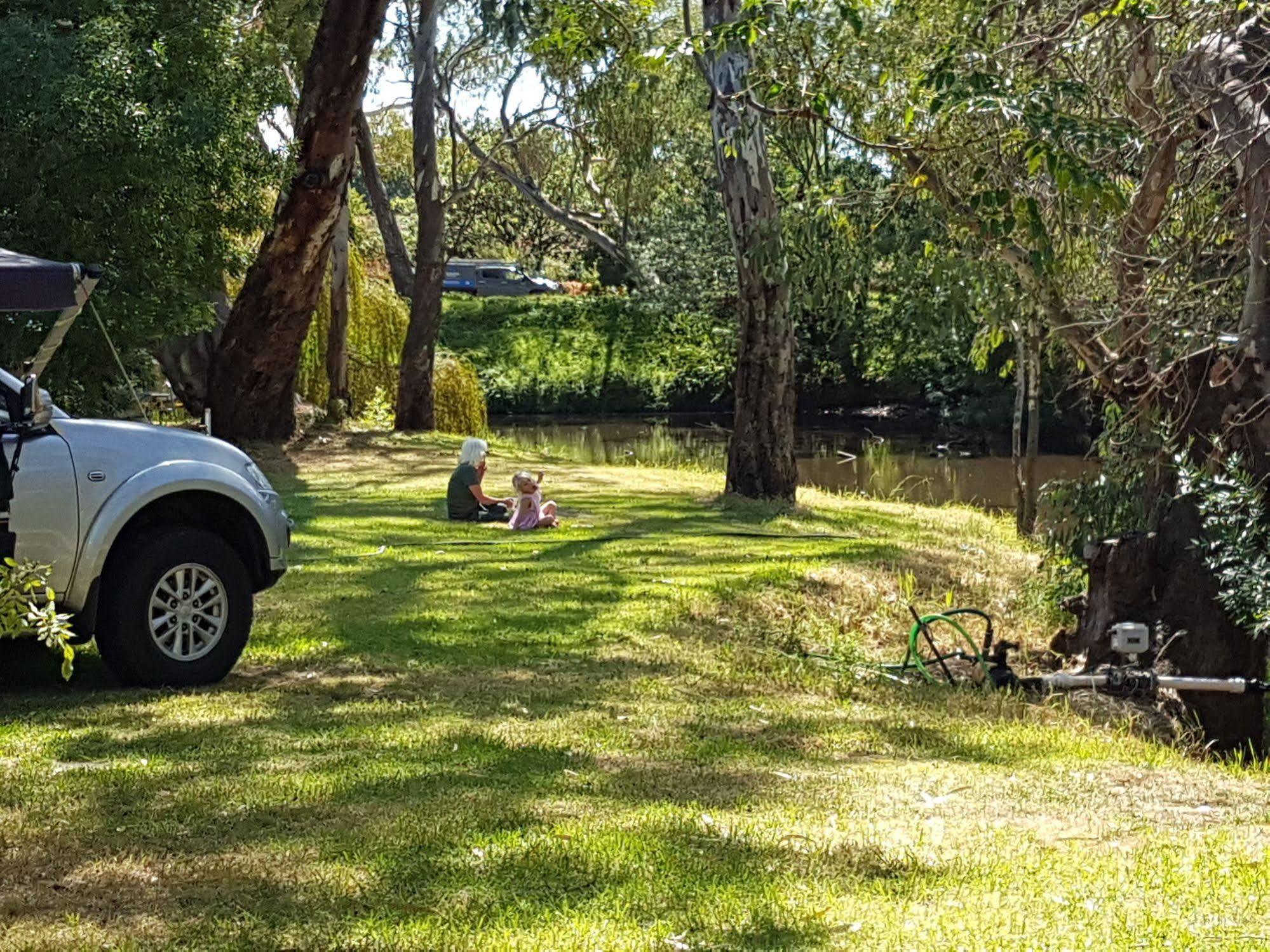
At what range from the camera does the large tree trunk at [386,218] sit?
2908 cm

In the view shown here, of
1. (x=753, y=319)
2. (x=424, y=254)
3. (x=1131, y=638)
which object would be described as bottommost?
(x=1131, y=638)

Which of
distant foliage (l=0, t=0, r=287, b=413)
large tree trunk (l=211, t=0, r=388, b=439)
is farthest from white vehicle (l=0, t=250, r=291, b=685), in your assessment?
large tree trunk (l=211, t=0, r=388, b=439)

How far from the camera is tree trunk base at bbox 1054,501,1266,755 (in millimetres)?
10219

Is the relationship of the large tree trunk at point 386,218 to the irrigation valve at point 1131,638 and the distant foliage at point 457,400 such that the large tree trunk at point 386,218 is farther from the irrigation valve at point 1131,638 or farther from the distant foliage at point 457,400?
the irrigation valve at point 1131,638

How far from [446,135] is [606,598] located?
128 feet

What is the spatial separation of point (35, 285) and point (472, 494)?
27.8 feet

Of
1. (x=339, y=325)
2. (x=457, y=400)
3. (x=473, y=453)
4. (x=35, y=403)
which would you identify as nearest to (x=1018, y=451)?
(x=457, y=400)

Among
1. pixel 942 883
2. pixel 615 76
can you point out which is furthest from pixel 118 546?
pixel 615 76

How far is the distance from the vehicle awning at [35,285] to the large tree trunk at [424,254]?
20.3m

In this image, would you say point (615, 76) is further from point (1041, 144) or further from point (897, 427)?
point (897, 427)

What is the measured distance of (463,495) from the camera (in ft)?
50.2

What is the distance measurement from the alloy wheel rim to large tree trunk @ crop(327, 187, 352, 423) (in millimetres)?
19964

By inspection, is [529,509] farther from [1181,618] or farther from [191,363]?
[191,363]

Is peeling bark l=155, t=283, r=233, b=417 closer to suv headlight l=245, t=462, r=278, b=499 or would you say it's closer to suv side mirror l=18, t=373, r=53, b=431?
suv headlight l=245, t=462, r=278, b=499
